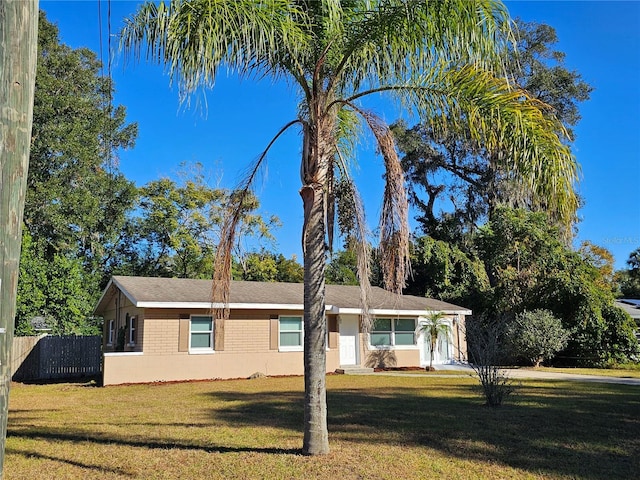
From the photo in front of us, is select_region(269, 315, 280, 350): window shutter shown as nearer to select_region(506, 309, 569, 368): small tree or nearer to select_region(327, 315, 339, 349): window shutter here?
select_region(327, 315, 339, 349): window shutter

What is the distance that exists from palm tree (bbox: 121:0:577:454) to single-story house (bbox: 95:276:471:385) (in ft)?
31.4

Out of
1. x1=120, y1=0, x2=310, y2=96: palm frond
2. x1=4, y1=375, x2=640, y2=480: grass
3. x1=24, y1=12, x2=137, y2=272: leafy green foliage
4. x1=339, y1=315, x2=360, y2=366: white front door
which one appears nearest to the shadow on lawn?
x1=4, y1=375, x2=640, y2=480: grass

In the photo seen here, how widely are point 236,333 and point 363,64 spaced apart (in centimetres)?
1328

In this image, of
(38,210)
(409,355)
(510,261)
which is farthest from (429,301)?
(38,210)

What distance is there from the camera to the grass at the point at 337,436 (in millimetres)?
6242

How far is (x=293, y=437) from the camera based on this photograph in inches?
311

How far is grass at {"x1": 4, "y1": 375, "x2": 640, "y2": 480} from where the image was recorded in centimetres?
624

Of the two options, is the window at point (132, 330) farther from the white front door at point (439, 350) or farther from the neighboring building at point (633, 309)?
the neighboring building at point (633, 309)

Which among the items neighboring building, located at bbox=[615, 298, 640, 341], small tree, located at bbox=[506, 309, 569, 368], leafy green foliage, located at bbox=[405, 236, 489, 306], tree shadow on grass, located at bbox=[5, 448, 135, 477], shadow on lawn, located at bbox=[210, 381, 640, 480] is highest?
leafy green foliage, located at bbox=[405, 236, 489, 306]

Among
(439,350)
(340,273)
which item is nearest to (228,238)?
(439,350)

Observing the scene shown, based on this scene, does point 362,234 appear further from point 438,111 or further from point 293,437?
point 293,437

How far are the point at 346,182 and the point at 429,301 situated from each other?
18.1m

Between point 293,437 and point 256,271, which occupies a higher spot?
point 256,271

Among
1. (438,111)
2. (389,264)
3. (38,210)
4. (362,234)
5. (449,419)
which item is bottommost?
(449,419)
